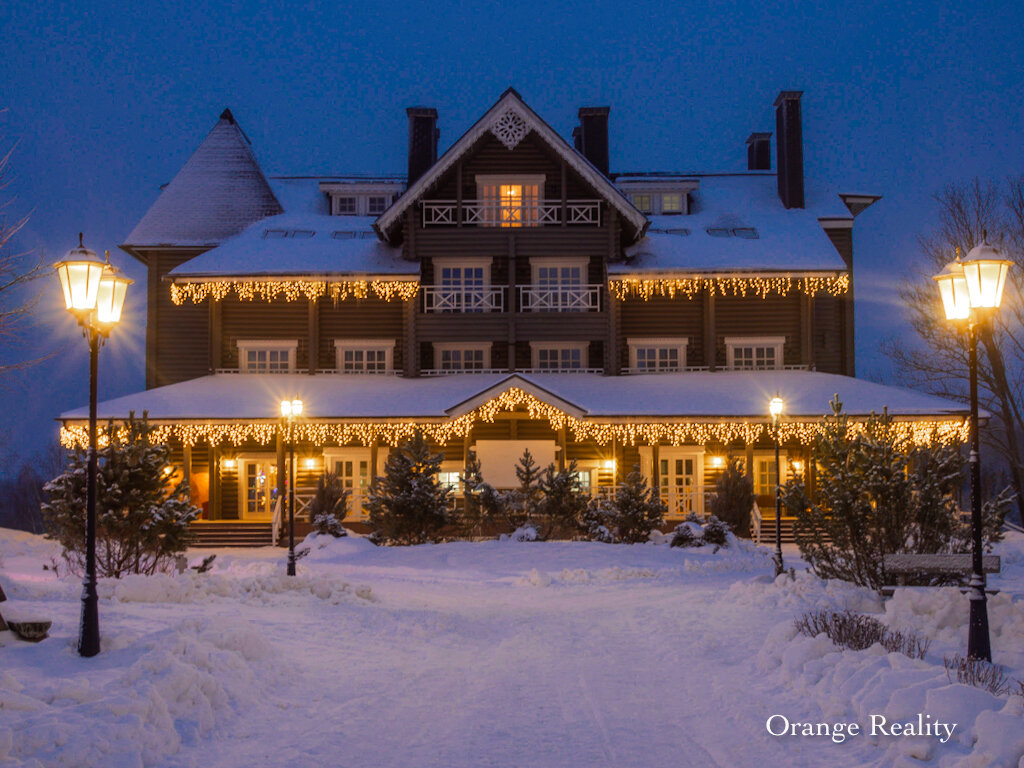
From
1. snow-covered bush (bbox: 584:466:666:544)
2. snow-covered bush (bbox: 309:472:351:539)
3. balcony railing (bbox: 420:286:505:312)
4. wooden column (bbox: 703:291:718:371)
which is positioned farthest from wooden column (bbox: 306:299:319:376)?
wooden column (bbox: 703:291:718:371)

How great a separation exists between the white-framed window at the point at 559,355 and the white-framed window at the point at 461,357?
66.5 inches

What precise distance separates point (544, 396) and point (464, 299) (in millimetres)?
6222

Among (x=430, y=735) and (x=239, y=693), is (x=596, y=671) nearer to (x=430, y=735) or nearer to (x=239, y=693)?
(x=430, y=735)

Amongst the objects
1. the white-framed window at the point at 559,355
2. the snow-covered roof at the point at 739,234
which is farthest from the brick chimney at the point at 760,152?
the white-framed window at the point at 559,355

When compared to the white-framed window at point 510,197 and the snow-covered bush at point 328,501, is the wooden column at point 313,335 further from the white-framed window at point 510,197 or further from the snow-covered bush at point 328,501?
the white-framed window at point 510,197

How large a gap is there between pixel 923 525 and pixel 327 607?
28.6 ft

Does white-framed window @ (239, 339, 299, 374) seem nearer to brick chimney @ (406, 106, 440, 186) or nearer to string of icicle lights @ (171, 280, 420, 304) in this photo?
string of icicle lights @ (171, 280, 420, 304)

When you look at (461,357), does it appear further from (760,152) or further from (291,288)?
(760,152)

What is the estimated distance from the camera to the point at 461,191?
30.0 meters

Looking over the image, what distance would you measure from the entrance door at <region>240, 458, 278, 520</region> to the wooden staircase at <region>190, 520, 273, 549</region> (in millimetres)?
3975

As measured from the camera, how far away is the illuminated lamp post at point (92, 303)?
8.42 meters

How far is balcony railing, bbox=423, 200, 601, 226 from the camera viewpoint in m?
30.3

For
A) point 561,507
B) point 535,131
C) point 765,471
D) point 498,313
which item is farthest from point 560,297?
point 765,471

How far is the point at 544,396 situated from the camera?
84.0 ft
